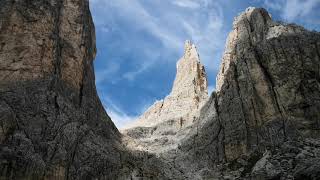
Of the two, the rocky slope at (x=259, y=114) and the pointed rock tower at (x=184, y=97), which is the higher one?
the pointed rock tower at (x=184, y=97)

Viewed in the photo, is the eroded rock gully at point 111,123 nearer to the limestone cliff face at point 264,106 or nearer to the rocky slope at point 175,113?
the limestone cliff face at point 264,106

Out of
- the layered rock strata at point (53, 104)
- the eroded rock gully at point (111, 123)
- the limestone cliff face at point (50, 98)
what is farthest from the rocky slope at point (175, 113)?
the limestone cliff face at point (50, 98)

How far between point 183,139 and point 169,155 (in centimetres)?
556

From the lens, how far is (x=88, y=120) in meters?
56.7

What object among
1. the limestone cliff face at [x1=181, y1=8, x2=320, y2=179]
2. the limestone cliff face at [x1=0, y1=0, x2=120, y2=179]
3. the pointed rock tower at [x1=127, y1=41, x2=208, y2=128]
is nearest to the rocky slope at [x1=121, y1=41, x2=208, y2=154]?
the pointed rock tower at [x1=127, y1=41, x2=208, y2=128]

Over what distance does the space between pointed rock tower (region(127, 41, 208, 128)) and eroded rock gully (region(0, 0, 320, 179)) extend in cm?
1152

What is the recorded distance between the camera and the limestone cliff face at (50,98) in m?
46.0

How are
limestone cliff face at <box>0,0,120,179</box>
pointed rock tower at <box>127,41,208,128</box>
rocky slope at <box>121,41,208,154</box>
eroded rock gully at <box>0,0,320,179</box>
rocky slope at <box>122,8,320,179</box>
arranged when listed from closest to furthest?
limestone cliff face at <box>0,0,120,179</box> → eroded rock gully at <box>0,0,320,179</box> → rocky slope at <box>122,8,320,179</box> → rocky slope at <box>121,41,208,154</box> → pointed rock tower at <box>127,41,208,128</box>

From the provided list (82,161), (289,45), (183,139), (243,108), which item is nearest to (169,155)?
(183,139)

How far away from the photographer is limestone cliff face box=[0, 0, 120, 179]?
46000 millimetres

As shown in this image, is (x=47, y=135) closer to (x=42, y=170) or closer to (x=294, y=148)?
(x=42, y=170)

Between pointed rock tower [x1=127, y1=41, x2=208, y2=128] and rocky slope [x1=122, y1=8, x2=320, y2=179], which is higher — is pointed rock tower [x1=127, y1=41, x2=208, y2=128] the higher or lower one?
the higher one

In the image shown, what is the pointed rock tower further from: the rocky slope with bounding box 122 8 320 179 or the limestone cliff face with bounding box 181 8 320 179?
the limestone cliff face with bounding box 181 8 320 179

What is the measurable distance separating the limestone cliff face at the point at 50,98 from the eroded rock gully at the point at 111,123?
0.12 m
